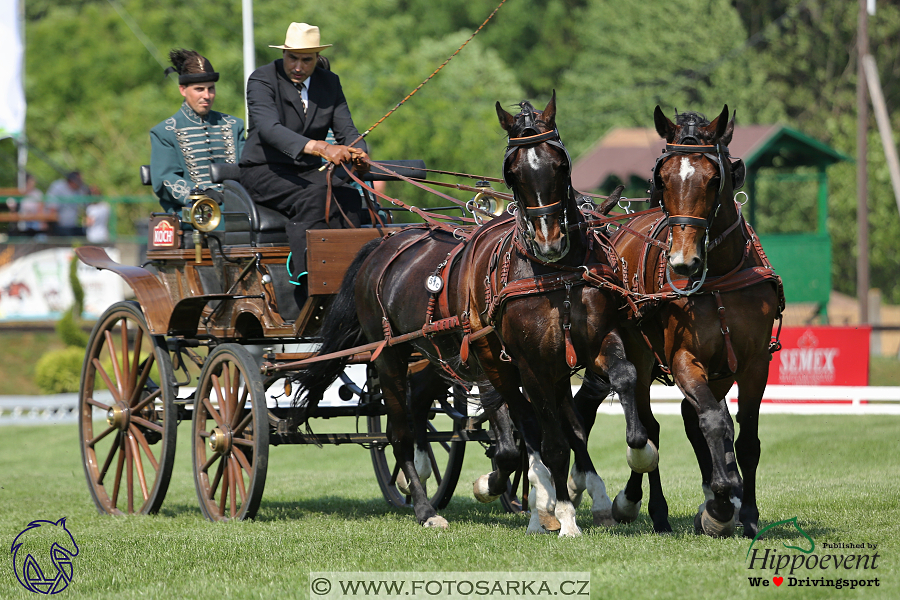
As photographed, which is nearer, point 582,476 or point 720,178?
point 720,178

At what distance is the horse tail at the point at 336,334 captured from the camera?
24.7 feet

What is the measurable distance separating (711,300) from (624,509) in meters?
1.45

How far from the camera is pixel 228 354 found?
752 cm

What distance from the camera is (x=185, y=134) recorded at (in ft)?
28.9

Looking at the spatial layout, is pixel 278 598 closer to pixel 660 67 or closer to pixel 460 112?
pixel 460 112

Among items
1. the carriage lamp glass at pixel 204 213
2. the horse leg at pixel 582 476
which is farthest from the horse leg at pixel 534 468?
the carriage lamp glass at pixel 204 213

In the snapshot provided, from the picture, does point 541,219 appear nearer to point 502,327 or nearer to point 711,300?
point 502,327

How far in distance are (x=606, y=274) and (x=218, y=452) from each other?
299cm

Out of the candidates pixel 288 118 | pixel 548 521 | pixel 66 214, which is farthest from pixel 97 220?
pixel 548 521

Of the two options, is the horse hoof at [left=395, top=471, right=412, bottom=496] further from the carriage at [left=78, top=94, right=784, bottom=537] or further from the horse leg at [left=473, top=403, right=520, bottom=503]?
the horse leg at [left=473, top=403, right=520, bottom=503]

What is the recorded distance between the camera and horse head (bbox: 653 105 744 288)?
217 inches

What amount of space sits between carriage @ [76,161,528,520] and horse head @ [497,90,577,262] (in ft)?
6.62

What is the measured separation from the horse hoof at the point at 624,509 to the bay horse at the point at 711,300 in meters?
0.38

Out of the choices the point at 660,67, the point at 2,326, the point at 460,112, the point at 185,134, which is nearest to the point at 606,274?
the point at 185,134
